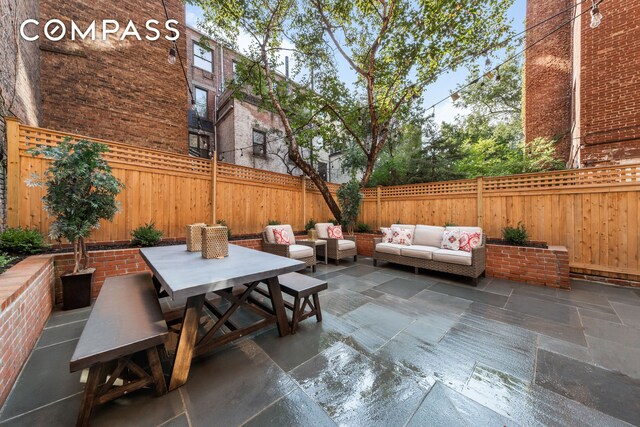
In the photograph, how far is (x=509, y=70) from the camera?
33.1 feet

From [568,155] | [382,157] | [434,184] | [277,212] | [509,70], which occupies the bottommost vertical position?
[277,212]

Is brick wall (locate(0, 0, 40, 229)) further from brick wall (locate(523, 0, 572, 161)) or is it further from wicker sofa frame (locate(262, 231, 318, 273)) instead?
brick wall (locate(523, 0, 572, 161))

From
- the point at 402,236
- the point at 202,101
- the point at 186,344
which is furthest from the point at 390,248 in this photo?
the point at 202,101

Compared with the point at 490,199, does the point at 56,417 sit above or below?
below

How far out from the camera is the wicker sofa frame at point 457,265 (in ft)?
11.5

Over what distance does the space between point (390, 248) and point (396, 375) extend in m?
3.15

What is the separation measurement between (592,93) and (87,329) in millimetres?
8135

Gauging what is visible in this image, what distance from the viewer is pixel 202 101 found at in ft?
31.7

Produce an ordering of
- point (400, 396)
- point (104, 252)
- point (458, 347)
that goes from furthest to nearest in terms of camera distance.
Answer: point (104, 252) → point (458, 347) → point (400, 396)

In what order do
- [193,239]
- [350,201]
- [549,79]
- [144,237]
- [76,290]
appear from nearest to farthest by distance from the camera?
[193,239] → [76,290] → [144,237] → [350,201] → [549,79]

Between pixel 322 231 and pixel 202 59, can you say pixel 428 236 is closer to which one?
pixel 322 231

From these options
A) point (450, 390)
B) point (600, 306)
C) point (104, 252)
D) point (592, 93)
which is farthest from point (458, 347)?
point (592, 93)

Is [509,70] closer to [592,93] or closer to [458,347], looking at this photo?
[592,93]

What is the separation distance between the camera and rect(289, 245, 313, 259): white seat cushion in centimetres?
408
